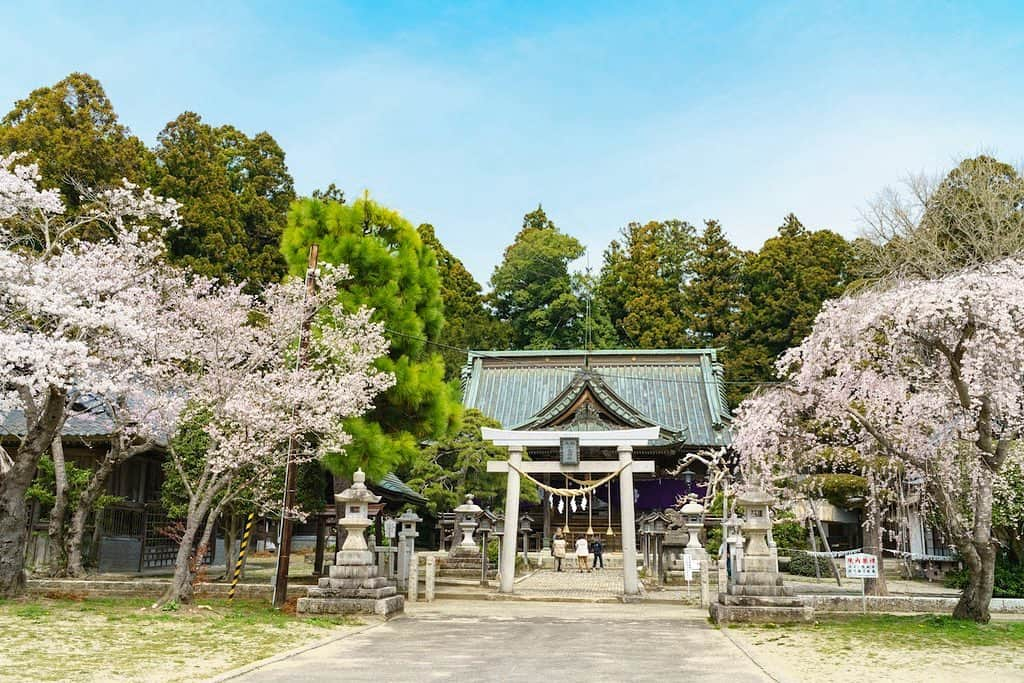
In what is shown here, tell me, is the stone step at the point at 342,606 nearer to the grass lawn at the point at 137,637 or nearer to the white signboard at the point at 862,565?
the grass lawn at the point at 137,637

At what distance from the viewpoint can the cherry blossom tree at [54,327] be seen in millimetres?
12375

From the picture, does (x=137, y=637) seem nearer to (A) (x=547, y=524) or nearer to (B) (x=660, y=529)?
(B) (x=660, y=529)

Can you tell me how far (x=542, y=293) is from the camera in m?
48.8

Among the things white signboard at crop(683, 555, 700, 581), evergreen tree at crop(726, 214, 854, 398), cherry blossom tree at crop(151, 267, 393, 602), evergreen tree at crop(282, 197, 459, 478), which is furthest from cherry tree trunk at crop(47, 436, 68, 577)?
evergreen tree at crop(726, 214, 854, 398)

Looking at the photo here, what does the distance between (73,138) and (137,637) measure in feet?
75.3

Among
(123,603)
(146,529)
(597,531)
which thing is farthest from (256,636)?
(597,531)

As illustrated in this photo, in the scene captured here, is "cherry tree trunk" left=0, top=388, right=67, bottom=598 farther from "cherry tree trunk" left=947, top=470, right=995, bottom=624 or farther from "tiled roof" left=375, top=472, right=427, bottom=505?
"cherry tree trunk" left=947, top=470, right=995, bottom=624

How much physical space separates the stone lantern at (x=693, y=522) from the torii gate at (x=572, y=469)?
131cm

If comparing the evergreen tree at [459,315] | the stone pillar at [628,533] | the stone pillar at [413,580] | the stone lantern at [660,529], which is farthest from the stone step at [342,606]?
the evergreen tree at [459,315]

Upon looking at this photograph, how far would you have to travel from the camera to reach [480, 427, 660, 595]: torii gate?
18203mm

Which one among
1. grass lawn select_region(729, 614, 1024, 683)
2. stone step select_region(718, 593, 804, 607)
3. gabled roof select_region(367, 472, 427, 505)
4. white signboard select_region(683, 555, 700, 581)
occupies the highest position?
gabled roof select_region(367, 472, 427, 505)

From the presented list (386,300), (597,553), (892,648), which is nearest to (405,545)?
(386,300)

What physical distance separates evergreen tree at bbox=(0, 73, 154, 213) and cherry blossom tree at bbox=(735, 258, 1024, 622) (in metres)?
23.8

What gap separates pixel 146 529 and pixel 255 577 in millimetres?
3639
